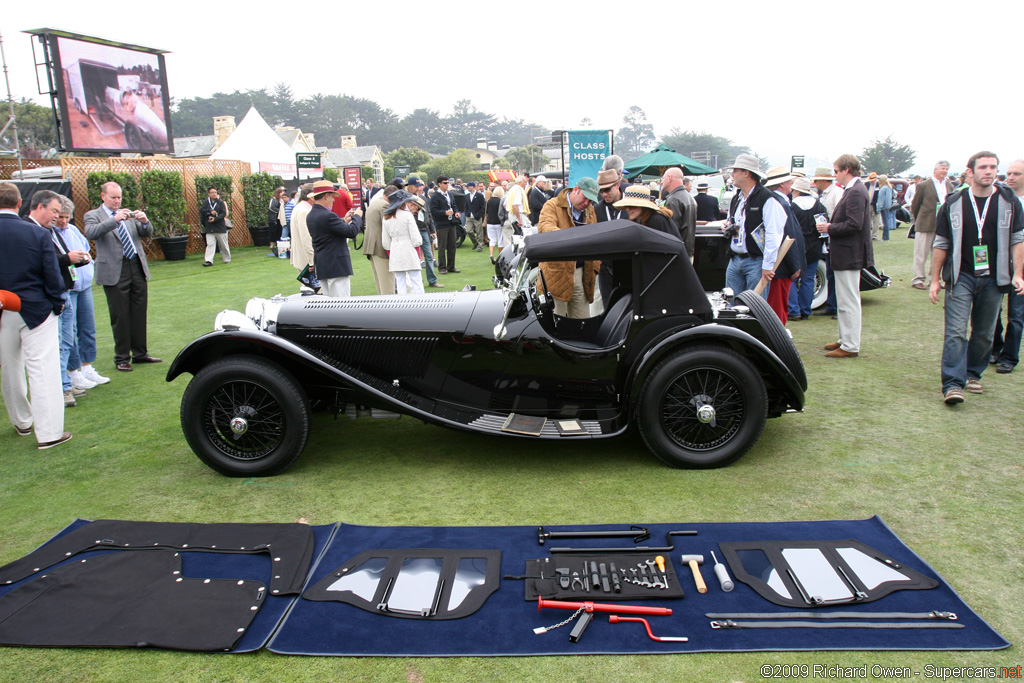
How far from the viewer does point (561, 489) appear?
3.93 meters

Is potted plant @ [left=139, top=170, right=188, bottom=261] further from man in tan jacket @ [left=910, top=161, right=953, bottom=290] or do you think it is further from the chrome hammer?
the chrome hammer

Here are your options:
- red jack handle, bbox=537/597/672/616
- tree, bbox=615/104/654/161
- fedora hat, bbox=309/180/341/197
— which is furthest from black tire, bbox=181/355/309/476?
tree, bbox=615/104/654/161

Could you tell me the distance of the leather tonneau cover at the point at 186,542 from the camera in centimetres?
309

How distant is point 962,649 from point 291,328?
3951 millimetres

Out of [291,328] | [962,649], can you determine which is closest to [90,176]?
[291,328]

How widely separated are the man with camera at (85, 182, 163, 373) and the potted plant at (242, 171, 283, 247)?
13.6 meters

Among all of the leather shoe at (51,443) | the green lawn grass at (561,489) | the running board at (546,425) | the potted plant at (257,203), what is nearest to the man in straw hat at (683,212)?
the green lawn grass at (561,489)

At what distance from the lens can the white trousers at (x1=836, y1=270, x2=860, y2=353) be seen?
6.36 meters

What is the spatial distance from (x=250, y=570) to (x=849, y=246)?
595 centimetres

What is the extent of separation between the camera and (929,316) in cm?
824

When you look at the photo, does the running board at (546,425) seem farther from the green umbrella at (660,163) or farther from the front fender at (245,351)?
the green umbrella at (660,163)

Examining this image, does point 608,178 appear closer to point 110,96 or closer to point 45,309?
point 45,309

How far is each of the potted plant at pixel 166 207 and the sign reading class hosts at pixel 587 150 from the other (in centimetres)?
1030

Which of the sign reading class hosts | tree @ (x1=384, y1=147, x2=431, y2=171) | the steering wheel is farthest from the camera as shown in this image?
tree @ (x1=384, y1=147, x2=431, y2=171)
